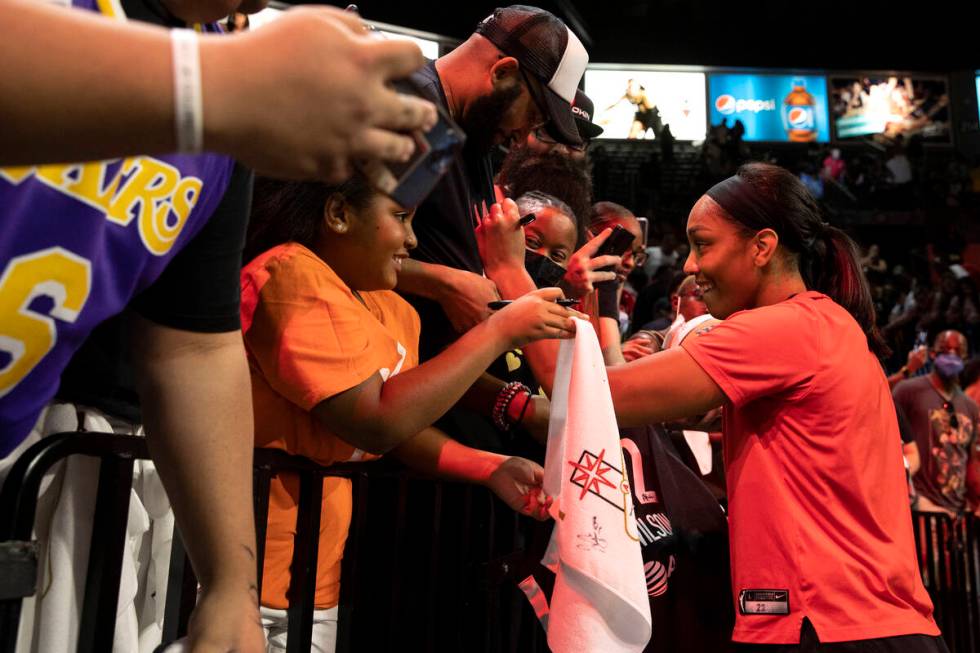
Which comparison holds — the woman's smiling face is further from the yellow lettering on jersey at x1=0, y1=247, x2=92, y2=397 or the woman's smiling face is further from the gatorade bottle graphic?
the gatorade bottle graphic

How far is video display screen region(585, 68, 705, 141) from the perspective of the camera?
16.1 meters

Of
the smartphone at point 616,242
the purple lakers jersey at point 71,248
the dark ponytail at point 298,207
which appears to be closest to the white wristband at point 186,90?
the purple lakers jersey at point 71,248

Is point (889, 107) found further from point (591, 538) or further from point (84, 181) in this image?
point (84, 181)

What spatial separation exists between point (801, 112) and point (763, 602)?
1626cm

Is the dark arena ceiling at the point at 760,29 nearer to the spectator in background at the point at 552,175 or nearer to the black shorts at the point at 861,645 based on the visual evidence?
the spectator in background at the point at 552,175

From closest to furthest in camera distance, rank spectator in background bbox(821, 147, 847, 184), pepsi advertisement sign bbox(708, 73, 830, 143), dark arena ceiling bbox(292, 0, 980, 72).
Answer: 1. dark arena ceiling bbox(292, 0, 980, 72)
2. spectator in background bbox(821, 147, 847, 184)
3. pepsi advertisement sign bbox(708, 73, 830, 143)

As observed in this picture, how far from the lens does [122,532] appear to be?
122cm

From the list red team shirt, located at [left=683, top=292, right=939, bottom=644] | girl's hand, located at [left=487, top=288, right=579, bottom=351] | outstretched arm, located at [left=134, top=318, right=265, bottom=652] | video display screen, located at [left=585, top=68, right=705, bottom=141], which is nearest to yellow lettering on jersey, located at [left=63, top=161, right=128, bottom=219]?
outstretched arm, located at [left=134, top=318, right=265, bottom=652]

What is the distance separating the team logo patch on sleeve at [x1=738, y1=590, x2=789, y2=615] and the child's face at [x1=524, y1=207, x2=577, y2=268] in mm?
1062

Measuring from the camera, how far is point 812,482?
1922 millimetres

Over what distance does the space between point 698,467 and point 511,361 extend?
0.91 meters

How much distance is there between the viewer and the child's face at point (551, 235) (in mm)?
2578

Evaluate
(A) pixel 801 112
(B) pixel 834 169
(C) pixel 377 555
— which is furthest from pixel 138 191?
(A) pixel 801 112

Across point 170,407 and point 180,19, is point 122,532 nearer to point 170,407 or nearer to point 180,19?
point 170,407
